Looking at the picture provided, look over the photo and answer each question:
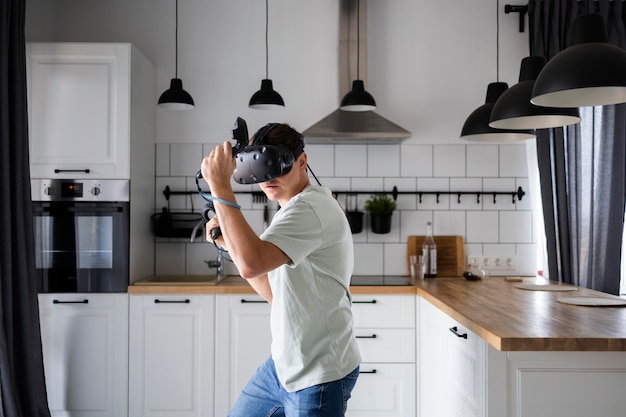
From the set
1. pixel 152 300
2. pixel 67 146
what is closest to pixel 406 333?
pixel 152 300

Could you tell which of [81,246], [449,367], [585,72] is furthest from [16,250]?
[585,72]

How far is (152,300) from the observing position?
3.02 metres

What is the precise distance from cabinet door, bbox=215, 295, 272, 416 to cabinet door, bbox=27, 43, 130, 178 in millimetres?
933

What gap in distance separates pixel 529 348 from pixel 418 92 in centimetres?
230

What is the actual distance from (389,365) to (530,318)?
3.91ft

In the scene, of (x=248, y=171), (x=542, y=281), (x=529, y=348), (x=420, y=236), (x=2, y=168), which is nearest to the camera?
(x=248, y=171)

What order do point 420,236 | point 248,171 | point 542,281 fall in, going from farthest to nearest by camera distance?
point 420,236 → point 542,281 → point 248,171

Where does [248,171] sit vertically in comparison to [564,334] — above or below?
above

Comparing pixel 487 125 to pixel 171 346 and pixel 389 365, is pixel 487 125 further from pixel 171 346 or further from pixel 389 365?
pixel 171 346

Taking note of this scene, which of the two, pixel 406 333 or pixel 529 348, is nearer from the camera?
pixel 529 348

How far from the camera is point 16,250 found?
2715mm

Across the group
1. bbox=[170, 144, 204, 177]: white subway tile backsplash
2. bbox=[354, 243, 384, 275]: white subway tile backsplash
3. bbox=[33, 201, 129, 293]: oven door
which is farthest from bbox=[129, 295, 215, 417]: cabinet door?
bbox=[354, 243, 384, 275]: white subway tile backsplash

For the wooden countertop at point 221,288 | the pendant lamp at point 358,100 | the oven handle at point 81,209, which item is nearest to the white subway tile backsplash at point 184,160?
the oven handle at point 81,209

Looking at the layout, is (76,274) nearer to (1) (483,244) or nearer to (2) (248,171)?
(2) (248,171)
